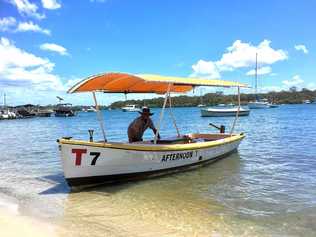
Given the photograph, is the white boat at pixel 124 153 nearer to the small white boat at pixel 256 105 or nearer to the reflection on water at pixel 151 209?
the reflection on water at pixel 151 209

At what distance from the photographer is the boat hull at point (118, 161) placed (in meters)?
10.5

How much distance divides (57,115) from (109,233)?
318 feet

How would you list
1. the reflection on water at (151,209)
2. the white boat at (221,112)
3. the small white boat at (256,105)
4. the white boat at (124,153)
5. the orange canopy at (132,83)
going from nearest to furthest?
the reflection on water at (151,209) < the white boat at (124,153) < the orange canopy at (132,83) < the white boat at (221,112) < the small white boat at (256,105)

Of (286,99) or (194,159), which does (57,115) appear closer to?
(194,159)

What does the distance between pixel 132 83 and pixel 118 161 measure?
10.4 feet

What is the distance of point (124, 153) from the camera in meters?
11.0

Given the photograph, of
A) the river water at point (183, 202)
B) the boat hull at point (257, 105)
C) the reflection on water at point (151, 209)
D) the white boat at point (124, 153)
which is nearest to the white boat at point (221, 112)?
the boat hull at point (257, 105)

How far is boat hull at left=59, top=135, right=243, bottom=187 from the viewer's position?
10.5m

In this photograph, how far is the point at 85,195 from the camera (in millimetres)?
10430

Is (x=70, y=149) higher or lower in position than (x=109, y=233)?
higher

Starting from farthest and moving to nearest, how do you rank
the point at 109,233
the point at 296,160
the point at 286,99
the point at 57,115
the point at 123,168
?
the point at 286,99, the point at 57,115, the point at 296,160, the point at 123,168, the point at 109,233

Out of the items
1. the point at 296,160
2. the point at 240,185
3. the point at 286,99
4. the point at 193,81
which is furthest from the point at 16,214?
the point at 286,99

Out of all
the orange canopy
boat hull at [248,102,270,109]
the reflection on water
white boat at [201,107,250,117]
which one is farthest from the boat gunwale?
boat hull at [248,102,270,109]

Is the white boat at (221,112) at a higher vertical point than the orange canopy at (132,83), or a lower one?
lower
